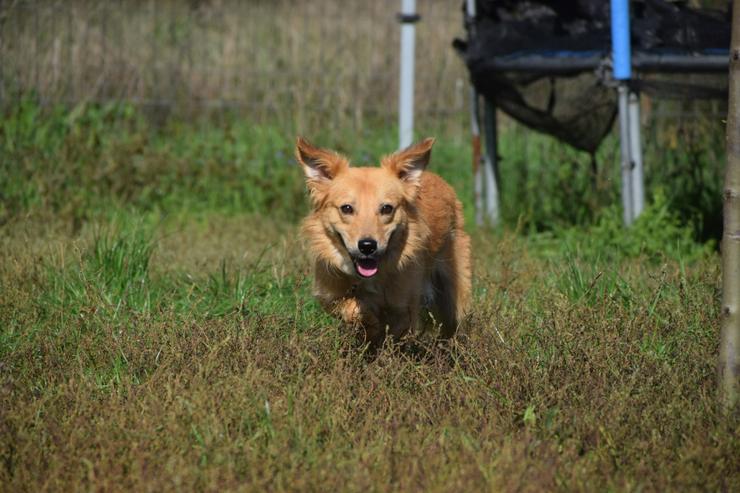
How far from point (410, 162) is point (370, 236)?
23.6 inches

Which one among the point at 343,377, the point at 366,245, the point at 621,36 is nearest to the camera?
the point at 343,377

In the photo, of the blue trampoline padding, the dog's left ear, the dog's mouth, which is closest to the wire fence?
the blue trampoline padding

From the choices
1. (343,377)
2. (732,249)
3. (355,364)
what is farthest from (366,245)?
(732,249)

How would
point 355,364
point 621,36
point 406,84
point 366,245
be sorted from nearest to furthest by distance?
point 355,364
point 366,245
point 621,36
point 406,84

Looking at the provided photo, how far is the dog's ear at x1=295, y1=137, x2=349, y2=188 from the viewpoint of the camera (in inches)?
201

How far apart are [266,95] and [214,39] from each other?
0.73 m

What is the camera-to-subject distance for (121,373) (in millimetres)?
4301

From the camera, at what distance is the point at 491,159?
8188 millimetres

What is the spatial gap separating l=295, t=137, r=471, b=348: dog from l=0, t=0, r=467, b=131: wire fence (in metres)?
4.39

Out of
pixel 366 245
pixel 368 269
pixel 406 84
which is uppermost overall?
pixel 406 84

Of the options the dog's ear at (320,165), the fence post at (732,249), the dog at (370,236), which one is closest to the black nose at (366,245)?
the dog at (370,236)

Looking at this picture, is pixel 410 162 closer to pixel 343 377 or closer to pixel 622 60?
pixel 343 377

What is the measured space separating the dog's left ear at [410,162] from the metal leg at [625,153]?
214 cm

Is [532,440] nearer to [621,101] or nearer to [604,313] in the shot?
[604,313]
